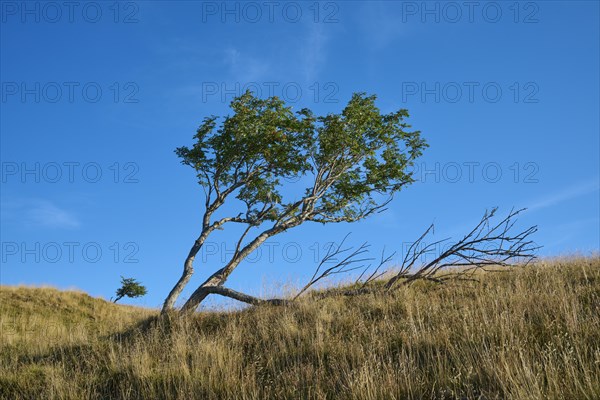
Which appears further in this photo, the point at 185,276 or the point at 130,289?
the point at 130,289

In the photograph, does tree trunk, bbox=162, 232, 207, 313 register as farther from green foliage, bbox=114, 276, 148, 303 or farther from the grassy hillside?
green foliage, bbox=114, 276, 148, 303

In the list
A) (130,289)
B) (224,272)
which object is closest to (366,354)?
(224,272)

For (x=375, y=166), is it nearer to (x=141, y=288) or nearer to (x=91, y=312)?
(x=91, y=312)

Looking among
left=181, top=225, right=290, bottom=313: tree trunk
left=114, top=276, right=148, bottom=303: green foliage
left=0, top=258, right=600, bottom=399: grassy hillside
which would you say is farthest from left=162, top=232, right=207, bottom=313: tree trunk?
left=114, top=276, right=148, bottom=303: green foliage

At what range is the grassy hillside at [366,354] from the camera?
5891mm

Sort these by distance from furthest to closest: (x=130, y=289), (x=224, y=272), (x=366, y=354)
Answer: (x=130, y=289) < (x=224, y=272) < (x=366, y=354)

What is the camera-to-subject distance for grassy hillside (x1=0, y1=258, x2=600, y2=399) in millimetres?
5891

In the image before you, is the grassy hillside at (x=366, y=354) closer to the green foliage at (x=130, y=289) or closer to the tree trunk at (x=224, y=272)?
the tree trunk at (x=224, y=272)

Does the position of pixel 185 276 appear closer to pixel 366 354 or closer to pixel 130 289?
pixel 366 354

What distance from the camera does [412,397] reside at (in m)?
5.86

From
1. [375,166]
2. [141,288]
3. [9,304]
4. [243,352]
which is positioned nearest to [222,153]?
[375,166]

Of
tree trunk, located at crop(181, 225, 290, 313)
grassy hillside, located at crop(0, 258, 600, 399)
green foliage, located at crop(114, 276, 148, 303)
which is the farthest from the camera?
green foliage, located at crop(114, 276, 148, 303)

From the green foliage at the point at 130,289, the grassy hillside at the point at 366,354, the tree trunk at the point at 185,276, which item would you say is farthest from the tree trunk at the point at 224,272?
the green foliage at the point at 130,289

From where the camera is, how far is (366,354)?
7773 millimetres
